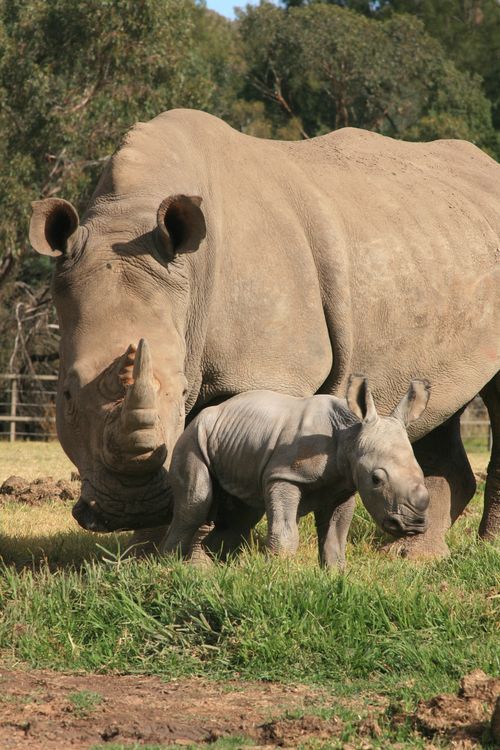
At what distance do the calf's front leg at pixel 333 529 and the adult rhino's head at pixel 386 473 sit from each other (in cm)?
56

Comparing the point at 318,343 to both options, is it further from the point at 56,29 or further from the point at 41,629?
the point at 56,29

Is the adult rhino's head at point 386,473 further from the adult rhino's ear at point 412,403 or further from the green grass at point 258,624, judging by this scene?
the green grass at point 258,624

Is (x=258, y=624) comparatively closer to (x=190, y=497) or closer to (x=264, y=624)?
(x=264, y=624)

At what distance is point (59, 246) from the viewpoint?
23.0 ft

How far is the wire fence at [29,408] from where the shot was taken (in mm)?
28344

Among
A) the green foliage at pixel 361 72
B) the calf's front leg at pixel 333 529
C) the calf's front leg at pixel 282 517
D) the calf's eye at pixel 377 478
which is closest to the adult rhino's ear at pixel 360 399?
the calf's eye at pixel 377 478

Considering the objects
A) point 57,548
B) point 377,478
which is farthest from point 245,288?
point 57,548

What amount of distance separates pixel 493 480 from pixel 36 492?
413 cm

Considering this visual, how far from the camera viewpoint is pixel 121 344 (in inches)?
259

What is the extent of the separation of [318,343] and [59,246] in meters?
1.57

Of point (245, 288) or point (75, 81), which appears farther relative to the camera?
point (75, 81)

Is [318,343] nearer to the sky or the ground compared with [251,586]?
nearer to the sky

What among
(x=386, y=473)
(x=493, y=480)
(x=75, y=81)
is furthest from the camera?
(x=75, y=81)

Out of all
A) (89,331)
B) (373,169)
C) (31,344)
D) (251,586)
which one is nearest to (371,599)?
(251,586)
